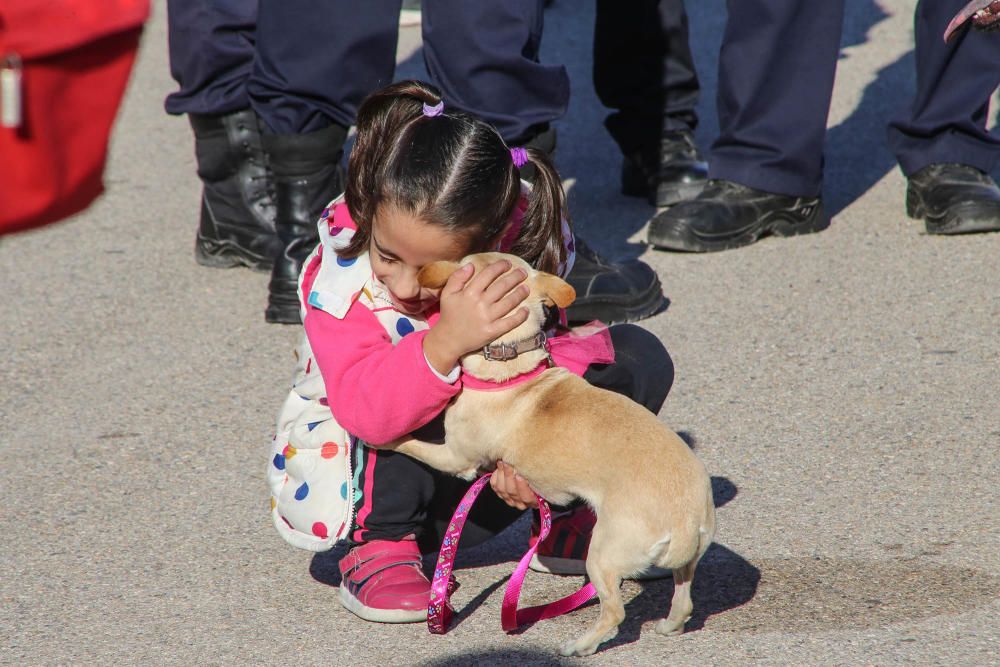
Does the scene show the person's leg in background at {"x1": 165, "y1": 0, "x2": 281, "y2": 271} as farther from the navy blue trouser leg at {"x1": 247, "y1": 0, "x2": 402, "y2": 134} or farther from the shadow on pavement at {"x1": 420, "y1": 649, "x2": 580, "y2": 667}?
the shadow on pavement at {"x1": 420, "y1": 649, "x2": 580, "y2": 667}

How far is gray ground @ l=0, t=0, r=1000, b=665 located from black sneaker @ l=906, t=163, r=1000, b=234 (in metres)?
0.06

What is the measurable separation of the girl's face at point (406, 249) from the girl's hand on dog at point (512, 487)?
366mm

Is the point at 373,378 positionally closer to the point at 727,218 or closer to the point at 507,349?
the point at 507,349

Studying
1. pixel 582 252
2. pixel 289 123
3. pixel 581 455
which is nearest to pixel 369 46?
pixel 289 123

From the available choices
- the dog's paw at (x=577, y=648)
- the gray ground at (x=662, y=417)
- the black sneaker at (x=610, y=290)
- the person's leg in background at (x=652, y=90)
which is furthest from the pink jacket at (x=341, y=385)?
the person's leg in background at (x=652, y=90)

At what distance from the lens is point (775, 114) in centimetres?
436

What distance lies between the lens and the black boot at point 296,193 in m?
3.92

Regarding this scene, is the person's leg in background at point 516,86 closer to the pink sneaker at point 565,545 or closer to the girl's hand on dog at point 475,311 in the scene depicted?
the pink sneaker at point 565,545

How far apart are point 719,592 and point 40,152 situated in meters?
1.60

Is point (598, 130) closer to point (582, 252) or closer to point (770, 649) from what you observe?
point (582, 252)

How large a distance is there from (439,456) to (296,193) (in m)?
1.76

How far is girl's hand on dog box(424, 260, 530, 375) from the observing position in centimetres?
225

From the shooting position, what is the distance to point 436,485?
8.57 feet

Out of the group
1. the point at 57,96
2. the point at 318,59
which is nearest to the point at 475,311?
the point at 57,96
